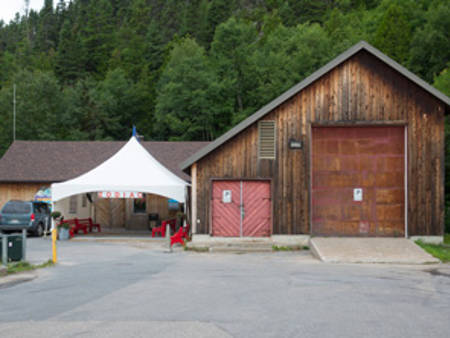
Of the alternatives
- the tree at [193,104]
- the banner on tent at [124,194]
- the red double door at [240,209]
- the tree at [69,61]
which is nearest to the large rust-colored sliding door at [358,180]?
the red double door at [240,209]

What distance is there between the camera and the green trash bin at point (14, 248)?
14.9m

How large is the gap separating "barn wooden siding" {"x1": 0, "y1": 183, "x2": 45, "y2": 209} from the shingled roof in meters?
0.57

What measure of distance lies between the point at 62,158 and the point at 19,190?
3.31 m

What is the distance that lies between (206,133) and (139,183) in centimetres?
3315

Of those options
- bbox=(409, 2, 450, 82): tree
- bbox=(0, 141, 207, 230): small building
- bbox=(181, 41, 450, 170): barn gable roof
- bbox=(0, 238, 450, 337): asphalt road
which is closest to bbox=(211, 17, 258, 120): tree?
bbox=(409, 2, 450, 82): tree

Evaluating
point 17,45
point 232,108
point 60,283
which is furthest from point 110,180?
point 17,45

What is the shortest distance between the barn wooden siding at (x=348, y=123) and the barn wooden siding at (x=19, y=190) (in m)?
15.2

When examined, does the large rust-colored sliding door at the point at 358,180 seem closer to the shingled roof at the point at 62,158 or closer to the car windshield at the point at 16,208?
the shingled roof at the point at 62,158

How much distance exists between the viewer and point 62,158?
3422 cm

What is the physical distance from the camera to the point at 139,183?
2423cm

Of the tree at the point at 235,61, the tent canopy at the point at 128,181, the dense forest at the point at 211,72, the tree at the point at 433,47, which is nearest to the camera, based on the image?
the tent canopy at the point at 128,181

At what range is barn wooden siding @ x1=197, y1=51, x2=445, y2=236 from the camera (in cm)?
1989

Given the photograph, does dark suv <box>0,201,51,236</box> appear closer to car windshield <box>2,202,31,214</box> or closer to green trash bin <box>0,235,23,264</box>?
car windshield <box>2,202,31,214</box>

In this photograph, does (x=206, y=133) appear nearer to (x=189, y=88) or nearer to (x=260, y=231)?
(x=189, y=88)
